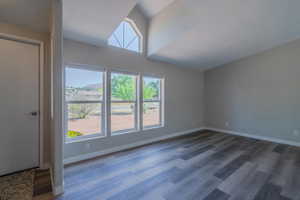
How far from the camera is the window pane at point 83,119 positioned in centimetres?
280

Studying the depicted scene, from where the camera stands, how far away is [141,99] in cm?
379

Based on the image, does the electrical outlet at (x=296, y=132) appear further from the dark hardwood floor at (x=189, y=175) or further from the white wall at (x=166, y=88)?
the white wall at (x=166, y=88)

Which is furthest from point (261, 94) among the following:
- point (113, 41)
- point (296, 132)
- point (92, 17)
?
point (92, 17)

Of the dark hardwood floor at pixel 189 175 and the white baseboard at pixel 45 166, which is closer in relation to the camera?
the dark hardwood floor at pixel 189 175

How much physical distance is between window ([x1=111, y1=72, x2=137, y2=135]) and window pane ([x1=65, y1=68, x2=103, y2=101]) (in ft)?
1.07

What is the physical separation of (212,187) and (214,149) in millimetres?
1646

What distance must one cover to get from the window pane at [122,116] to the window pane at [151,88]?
1.82ft

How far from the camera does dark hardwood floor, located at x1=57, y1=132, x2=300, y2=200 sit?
1841mm

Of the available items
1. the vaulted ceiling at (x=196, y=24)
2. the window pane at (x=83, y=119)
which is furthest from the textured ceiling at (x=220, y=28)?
the window pane at (x=83, y=119)

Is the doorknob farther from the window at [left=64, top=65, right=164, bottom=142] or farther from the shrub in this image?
the shrub

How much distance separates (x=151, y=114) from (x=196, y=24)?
2557mm

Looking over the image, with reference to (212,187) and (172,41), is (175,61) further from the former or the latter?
(212,187)

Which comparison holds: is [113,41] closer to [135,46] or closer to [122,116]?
[135,46]

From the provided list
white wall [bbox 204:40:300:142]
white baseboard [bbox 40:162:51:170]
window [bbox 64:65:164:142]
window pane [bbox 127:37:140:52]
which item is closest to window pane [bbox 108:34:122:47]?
window pane [bbox 127:37:140:52]
